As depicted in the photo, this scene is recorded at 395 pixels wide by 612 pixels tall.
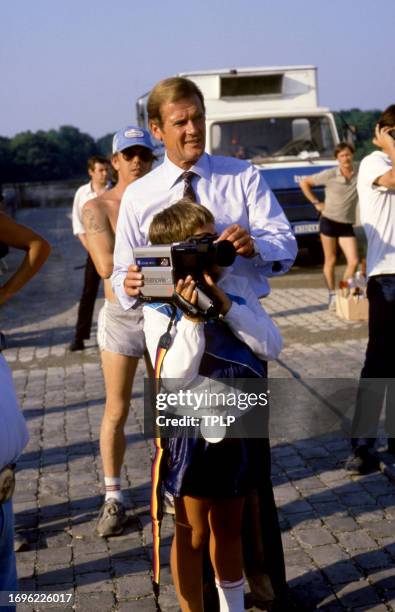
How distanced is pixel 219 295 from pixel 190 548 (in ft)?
3.26

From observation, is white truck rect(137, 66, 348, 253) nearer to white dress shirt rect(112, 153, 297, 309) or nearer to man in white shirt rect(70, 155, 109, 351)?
man in white shirt rect(70, 155, 109, 351)

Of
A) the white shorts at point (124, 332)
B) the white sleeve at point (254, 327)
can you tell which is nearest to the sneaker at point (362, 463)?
the white shorts at point (124, 332)

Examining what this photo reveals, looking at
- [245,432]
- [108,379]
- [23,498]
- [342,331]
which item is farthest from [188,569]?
[342,331]

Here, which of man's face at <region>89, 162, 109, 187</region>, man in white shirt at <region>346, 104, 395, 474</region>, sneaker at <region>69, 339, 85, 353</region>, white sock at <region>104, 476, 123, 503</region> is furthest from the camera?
man's face at <region>89, 162, 109, 187</region>

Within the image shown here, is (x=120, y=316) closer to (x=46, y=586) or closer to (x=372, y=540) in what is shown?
(x=46, y=586)

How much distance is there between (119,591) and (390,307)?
2262mm

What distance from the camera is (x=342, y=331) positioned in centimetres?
1000

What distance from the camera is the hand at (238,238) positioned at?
2.98m

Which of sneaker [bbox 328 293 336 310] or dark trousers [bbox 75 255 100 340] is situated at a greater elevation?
dark trousers [bbox 75 255 100 340]

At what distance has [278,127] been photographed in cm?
1631

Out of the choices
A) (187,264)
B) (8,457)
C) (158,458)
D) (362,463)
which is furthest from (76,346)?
(8,457)

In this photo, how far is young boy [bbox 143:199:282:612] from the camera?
9.75 feet

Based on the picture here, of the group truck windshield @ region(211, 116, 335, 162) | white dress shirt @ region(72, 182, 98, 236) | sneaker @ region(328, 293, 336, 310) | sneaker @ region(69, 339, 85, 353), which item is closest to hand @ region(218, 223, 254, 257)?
sneaker @ region(69, 339, 85, 353)

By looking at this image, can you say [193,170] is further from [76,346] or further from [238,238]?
[76,346]
